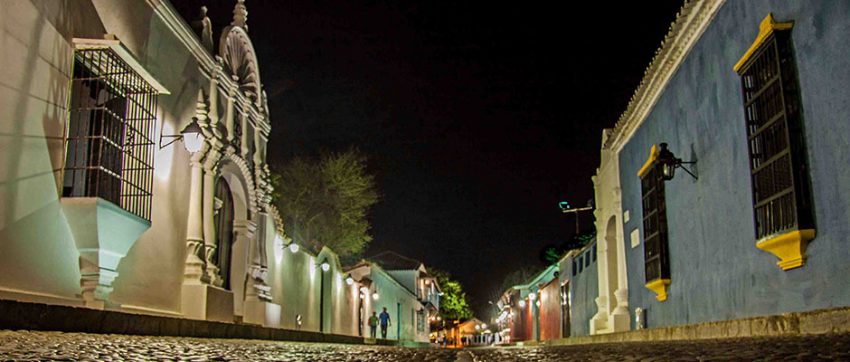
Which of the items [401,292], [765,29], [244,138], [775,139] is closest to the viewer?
[765,29]

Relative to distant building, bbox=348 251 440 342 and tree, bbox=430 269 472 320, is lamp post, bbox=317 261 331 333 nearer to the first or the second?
distant building, bbox=348 251 440 342

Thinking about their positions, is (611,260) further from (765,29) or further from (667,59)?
(765,29)

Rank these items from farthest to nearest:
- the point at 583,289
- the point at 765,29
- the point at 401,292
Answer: the point at 401,292, the point at 583,289, the point at 765,29

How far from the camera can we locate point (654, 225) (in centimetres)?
1179

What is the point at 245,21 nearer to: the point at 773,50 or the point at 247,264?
the point at 247,264

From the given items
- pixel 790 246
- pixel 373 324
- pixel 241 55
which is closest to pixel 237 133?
pixel 241 55

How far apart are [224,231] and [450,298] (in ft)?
260

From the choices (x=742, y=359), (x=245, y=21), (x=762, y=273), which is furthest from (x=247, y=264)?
(x=742, y=359)

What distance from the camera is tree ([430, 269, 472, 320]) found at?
89625 mm

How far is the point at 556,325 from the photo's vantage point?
2567cm

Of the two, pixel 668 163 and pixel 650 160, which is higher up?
pixel 650 160

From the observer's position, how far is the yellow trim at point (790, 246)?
5.96m

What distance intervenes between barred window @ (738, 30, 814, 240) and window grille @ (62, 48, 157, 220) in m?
6.51

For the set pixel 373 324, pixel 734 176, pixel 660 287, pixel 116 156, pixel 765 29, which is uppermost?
pixel 765 29
